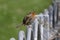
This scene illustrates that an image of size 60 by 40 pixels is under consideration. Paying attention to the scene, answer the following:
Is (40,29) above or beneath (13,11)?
beneath

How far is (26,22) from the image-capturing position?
151 inches

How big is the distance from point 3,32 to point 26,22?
2399 millimetres

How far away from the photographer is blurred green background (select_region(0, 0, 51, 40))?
243 inches

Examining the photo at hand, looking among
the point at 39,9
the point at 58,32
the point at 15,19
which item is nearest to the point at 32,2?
the point at 39,9

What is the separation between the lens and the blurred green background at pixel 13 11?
243 inches

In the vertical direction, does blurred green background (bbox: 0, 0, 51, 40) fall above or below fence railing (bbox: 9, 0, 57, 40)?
above

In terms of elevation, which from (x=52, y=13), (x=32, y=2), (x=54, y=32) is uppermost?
(x=32, y=2)

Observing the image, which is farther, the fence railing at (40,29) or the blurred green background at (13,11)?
the blurred green background at (13,11)

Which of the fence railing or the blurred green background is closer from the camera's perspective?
the fence railing

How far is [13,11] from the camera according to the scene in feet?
23.2

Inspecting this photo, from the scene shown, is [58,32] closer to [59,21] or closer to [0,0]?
[59,21]

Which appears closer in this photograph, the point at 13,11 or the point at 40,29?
the point at 40,29

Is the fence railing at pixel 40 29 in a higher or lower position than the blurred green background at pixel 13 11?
lower

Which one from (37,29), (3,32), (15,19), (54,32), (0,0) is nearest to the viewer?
(37,29)
